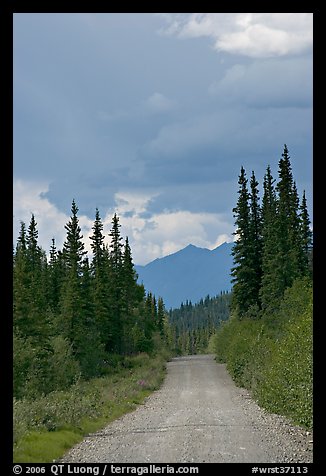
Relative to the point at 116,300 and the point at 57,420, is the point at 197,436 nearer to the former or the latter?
the point at 57,420

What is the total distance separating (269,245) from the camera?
46094mm

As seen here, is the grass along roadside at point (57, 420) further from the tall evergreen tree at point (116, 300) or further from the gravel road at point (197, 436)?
the tall evergreen tree at point (116, 300)

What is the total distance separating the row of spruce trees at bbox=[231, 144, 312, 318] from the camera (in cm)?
4247

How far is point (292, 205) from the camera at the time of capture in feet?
156

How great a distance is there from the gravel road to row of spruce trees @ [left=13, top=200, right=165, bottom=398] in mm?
6495

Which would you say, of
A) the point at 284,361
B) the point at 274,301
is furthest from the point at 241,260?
the point at 284,361

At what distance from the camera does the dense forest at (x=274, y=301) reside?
61.4 ft

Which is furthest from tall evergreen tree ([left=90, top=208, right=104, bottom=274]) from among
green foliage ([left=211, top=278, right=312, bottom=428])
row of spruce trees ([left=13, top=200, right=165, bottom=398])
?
green foliage ([left=211, top=278, right=312, bottom=428])

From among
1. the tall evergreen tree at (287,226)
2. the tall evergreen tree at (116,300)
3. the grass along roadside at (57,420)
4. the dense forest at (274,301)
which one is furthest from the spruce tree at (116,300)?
Answer: the grass along roadside at (57,420)

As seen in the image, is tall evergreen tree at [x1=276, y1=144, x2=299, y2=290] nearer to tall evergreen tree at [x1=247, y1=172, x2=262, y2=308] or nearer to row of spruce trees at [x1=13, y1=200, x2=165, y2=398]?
tall evergreen tree at [x1=247, y1=172, x2=262, y2=308]

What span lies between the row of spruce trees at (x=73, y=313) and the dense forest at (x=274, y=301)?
10.2 metres
